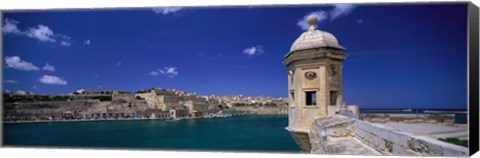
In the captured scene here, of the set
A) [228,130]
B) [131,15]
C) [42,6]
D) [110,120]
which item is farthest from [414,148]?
[228,130]

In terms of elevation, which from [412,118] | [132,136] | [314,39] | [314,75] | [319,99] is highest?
[314,39]

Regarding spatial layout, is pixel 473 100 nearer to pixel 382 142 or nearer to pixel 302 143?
pixel 382 142

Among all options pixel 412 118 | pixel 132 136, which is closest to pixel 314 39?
pixel 412 118

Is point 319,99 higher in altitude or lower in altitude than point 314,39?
lower

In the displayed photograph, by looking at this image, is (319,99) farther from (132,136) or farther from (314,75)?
(132,136)

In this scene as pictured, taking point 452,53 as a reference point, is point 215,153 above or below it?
below
